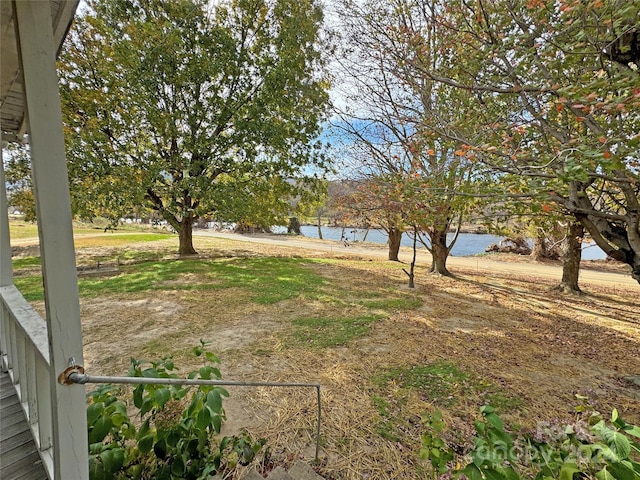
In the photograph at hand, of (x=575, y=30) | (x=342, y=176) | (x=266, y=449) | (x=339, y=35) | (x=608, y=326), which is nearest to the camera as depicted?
(x=266, y=449)

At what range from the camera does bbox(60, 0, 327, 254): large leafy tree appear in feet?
22.9

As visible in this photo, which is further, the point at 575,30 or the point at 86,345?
the point at 86,345

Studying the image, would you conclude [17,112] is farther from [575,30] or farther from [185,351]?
[575,30]

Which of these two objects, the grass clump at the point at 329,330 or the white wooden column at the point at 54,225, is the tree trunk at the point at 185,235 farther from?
the white wooden column at the point at 54,225

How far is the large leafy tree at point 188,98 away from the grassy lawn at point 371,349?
8.98 feet

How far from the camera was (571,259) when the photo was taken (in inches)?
279

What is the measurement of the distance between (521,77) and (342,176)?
576 centimetres

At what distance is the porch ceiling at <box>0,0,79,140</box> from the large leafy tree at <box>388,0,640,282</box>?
3.22 meters

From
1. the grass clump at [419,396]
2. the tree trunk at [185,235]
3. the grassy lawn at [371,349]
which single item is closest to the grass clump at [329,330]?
the grassy lawn at [371,349]

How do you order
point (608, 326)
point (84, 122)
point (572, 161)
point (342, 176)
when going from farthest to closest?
point (342, 176)
point (84, 122)
point (608, 326)
point (572, 161)

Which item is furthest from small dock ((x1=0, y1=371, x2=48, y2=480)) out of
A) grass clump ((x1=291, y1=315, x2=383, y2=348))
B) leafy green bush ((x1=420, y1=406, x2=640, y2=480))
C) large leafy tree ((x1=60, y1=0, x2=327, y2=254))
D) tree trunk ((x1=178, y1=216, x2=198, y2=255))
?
tree trunk ((x1=178, y1=216, x2=198, y2=255))

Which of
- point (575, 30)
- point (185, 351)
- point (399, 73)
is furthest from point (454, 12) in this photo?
point (185, 351)

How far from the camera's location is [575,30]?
8.83 ft

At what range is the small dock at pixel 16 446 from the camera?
141 centimetres
